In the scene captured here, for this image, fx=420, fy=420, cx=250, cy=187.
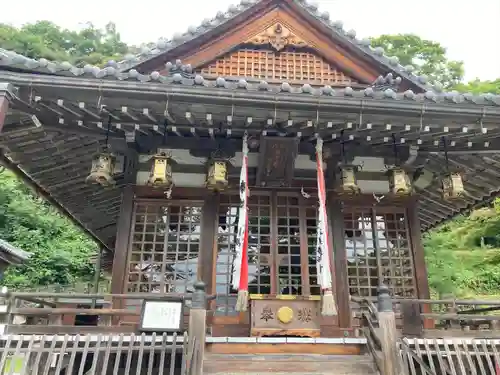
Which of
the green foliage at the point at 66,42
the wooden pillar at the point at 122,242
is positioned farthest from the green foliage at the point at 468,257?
the green foliage at the point at 66,42

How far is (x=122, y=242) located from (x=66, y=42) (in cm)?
4281

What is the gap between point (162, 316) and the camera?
623cm

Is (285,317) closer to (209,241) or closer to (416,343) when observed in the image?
(416,343)

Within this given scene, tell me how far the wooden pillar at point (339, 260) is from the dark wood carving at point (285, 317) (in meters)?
0.95

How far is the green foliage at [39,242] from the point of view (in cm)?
2527

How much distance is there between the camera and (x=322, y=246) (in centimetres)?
698

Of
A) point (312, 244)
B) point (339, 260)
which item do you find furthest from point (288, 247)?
point (339, 260)

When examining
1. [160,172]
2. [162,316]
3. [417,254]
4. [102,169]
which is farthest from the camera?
[417,254]

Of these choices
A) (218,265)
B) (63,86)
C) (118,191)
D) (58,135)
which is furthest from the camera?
(118,191)

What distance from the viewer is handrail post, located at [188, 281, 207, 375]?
538 centimetres

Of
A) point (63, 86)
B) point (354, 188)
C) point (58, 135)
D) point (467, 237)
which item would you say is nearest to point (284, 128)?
point (354, 188)

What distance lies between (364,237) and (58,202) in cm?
728

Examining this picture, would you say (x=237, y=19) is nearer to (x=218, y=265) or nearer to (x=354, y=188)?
(x=354, y=188)

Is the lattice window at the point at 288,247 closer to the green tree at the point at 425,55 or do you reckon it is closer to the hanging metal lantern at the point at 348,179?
the hanging metal lantern at the point at 348,179
